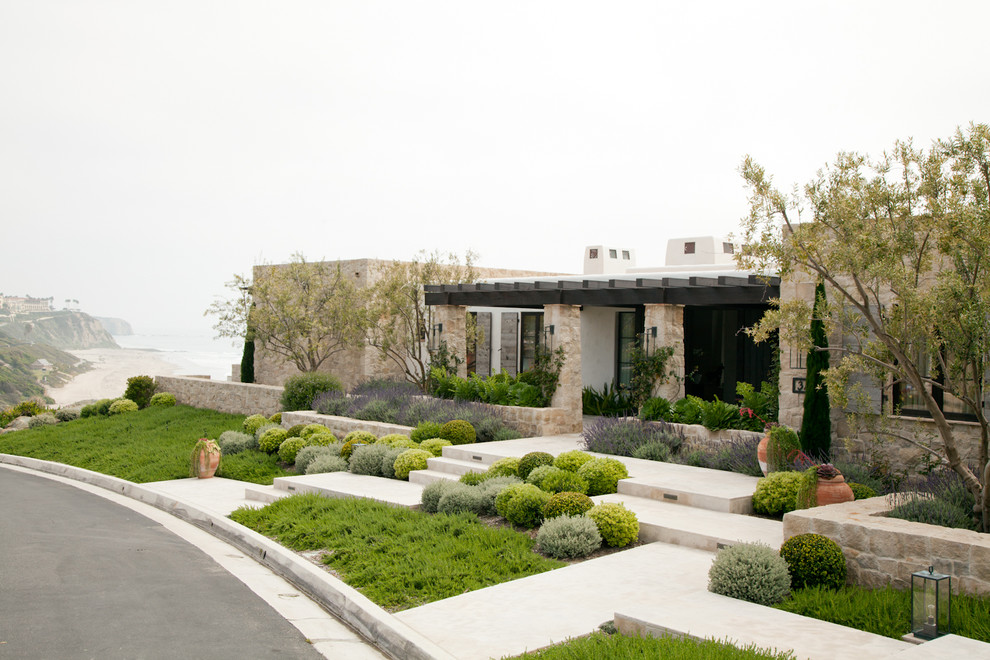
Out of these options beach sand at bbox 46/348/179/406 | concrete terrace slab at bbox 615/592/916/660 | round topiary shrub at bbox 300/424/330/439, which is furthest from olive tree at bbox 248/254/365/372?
beach sand at bbox 46/348/179/406

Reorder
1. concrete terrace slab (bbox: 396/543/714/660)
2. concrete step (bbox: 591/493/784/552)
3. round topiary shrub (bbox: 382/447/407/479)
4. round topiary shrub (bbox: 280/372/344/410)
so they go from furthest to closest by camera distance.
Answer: round topiary shrub (bbox: 280/372/344/410) → round topiary shrub (bbox: 382/447/407/479) → concrete step (bbox: 591/493/784/552) → concrete terrace slab (bbox: 396/543/714/660)

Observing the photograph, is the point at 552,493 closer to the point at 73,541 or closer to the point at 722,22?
the point at 73,541

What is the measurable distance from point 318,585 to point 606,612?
297 cm

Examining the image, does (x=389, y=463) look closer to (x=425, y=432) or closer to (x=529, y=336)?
(x=425, y=432)

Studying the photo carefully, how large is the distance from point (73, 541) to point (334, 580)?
408 cm

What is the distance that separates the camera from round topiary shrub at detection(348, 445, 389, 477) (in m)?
13.2

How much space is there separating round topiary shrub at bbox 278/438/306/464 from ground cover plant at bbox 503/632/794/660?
10832 mm

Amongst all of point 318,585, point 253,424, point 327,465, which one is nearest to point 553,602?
point 318,585

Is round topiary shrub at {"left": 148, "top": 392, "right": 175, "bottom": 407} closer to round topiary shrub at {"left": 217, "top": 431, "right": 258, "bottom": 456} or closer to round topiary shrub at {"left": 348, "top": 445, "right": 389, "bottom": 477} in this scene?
round topiary shrub at {"left": 217, "top": 431, "right": 258, "bottom": 456}

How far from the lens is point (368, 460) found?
13188 millimetres

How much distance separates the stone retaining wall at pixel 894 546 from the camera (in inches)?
234

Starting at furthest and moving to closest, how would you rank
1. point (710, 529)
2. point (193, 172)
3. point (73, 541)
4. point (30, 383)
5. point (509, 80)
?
1. point (30, 383)
2. point (193, 172)
3. point (509, 80)
4. point (73, 541)
5. point (710, 529)

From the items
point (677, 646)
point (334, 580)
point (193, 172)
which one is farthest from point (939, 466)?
point (193, 172)

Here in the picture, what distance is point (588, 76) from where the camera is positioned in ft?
56.5
